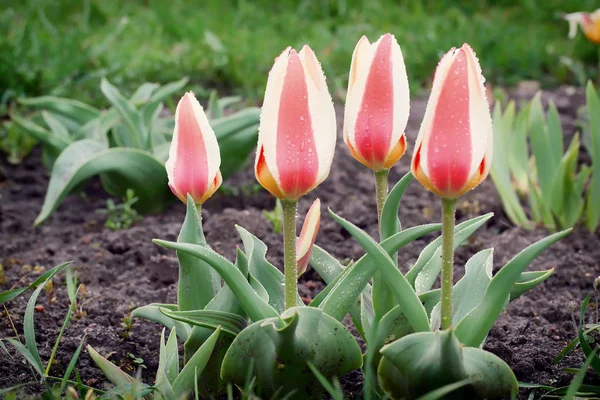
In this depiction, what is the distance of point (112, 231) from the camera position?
294 centimetres

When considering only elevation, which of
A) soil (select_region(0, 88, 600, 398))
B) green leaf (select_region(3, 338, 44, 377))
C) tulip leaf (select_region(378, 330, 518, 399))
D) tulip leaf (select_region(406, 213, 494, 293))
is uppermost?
tulip leaf (select_region(406, 213, 494, 293))

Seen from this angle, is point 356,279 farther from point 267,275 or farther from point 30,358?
point 30,358

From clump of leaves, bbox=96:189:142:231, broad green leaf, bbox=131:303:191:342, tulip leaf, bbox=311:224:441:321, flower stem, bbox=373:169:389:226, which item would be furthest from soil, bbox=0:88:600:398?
flower stem, bbox=373:169:389:226

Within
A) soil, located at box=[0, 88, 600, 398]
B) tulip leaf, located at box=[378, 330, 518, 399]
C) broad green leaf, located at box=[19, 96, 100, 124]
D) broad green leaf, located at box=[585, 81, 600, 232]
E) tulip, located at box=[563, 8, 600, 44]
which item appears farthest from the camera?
tulip, located at box=[563, 8, 600, 44]

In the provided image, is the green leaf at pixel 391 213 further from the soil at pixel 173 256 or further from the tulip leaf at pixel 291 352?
the soil at pixel 173 256

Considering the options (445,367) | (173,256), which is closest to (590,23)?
(173,256)

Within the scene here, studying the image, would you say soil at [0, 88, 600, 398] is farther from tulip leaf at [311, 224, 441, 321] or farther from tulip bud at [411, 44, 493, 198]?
tulip bud at [411, 44, 493, 198]

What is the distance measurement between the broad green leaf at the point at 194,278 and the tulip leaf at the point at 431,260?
41 cm

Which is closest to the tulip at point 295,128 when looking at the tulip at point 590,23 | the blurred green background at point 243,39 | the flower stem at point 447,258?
the flower stem at point 447,258

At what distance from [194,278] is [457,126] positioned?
649mm

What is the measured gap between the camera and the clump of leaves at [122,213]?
296cm

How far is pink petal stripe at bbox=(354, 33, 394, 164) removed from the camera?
1498mm

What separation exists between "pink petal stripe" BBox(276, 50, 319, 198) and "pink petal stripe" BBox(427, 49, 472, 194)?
0.66 ft

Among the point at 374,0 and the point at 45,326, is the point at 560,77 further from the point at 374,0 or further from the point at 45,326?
the point at 45,326
